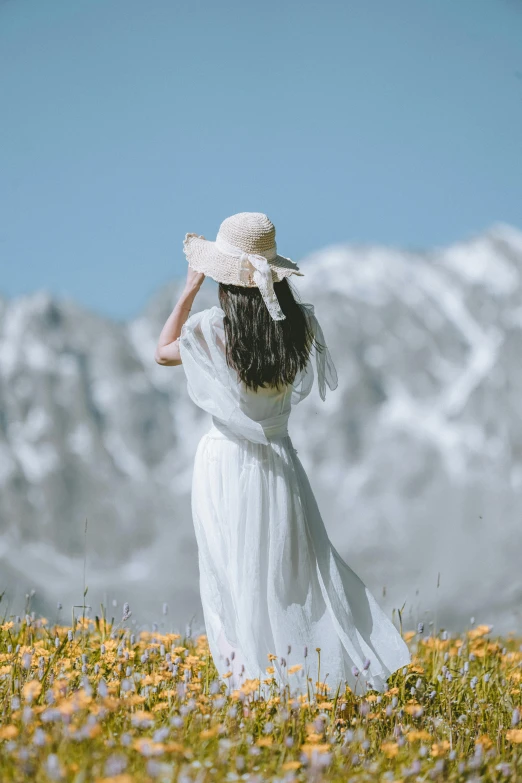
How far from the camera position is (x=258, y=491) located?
145 inches

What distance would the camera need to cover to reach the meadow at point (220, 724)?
7.52 ft

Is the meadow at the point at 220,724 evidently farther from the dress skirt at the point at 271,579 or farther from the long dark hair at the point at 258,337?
the long dark hair at the point at 258,337

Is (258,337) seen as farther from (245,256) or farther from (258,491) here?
(258,491)

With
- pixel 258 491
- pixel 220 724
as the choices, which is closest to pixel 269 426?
pixel 258 491

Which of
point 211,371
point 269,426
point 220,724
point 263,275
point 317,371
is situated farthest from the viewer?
point 317,371

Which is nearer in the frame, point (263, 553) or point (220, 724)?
point (220, 724)

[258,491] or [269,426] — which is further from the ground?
[269,426]

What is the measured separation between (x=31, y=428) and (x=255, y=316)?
23726 mm

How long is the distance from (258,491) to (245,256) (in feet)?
3.40

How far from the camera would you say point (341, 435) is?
26562mm

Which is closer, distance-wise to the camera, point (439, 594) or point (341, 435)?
point (439, 594)

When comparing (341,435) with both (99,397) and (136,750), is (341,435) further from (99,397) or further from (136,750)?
(136,750)

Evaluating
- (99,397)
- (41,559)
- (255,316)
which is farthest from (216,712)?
(99,397)

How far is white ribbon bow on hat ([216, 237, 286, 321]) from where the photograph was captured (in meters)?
3.46
